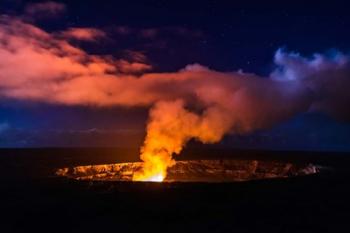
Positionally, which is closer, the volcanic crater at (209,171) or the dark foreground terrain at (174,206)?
the dark foreground terrain at (174,206)

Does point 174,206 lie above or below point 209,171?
below

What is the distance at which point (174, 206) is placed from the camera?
2230 cm

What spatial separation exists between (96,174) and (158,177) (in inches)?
322

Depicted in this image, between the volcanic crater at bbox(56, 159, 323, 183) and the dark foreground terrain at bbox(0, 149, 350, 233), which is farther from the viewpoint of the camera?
the volcanic crater at bbox(56, 159, 323, 183)

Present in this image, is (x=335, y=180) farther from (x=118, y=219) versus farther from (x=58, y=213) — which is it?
(x=58, y=213)

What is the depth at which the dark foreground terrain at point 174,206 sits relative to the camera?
18594 mm

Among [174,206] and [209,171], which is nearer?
[174,206]

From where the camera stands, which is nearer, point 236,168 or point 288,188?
point 288,188

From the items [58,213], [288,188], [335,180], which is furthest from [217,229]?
[335,180]

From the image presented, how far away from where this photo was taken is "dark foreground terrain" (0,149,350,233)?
18594 millimetres

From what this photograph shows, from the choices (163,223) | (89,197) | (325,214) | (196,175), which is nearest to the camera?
(163,223)

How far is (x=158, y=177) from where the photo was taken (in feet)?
160

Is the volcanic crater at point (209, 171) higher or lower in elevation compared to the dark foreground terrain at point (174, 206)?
higher

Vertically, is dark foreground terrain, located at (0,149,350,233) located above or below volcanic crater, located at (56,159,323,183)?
below
